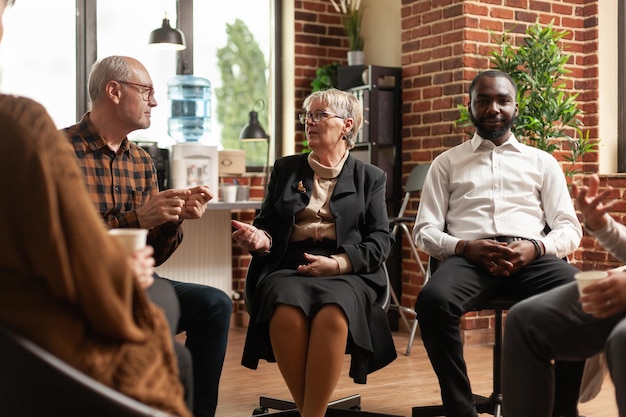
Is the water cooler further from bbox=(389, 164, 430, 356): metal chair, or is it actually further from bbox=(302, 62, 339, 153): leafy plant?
bbox=(389, 164, 430, 356): metal chair

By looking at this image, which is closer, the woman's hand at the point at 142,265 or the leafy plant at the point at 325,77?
the woman's hand at the point at 142,265

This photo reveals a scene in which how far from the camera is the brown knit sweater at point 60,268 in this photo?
4.41ft

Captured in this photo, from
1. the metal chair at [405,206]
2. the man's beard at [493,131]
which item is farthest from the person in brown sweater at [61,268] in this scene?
the metal chair at [405,206]

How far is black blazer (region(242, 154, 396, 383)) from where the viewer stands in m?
2.92

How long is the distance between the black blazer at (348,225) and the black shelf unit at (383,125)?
2.14m

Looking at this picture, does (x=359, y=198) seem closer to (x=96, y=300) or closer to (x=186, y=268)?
(x=96, y=300)

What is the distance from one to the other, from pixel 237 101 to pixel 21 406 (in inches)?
175

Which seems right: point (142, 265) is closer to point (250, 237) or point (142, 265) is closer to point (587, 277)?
point (587, 277)

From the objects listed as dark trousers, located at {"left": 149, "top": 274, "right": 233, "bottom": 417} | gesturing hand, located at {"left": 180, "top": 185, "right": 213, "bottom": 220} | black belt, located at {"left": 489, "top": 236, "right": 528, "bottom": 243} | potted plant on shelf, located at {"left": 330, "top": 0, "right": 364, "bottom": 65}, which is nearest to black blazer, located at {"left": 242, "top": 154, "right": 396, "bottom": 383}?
dark trousers, located at {"left": 149, "top": 274, "right": 233, "bottom": 417}

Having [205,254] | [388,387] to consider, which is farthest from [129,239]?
[205,254]

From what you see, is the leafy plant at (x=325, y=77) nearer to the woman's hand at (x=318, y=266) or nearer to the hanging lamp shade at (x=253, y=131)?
the hanging lamp shade at (x=253, y=131)

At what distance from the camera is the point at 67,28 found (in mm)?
5230

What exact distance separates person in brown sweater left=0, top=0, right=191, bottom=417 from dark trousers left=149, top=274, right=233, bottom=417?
4.34 ft

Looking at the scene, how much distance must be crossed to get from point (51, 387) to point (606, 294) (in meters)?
1.33
